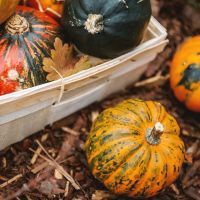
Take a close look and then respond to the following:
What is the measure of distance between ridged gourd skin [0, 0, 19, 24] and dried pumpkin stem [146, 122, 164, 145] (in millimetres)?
886

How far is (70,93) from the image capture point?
2.28 m

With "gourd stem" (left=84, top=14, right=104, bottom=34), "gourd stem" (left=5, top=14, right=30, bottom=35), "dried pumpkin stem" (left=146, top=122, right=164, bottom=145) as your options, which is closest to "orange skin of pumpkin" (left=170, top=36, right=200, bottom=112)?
"dried pumpkin stem" (left=146, top=122, right=164, bottom=145)

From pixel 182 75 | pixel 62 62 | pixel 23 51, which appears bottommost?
pixel 182 75

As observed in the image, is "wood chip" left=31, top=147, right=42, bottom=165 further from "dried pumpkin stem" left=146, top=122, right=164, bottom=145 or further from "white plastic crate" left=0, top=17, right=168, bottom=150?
"dried pumpkin stem" left=146, top=122, right=164, bottom=145

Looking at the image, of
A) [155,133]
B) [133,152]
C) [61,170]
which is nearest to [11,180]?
[61,170]

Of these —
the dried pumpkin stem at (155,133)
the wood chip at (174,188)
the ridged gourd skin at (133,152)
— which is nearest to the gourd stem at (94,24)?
the ridged gourd skin at (133,152)

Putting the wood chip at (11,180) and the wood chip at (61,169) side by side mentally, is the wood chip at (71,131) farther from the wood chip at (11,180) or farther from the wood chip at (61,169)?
the wood chip at (11,180)

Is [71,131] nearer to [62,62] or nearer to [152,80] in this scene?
[62,62]

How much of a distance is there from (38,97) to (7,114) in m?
0.17

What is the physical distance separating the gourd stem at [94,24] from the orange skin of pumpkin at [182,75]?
705 millimetres

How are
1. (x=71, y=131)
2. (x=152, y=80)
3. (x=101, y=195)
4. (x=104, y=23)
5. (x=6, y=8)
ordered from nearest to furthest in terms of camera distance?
(x=6, y=8), (x=104, y=23), (x=101, y=195), (x=71, y=131), (x=152, y=80)

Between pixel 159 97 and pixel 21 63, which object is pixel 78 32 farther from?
pixel 159 97

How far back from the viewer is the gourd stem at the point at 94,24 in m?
2.10

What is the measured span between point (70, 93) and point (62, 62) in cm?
18
